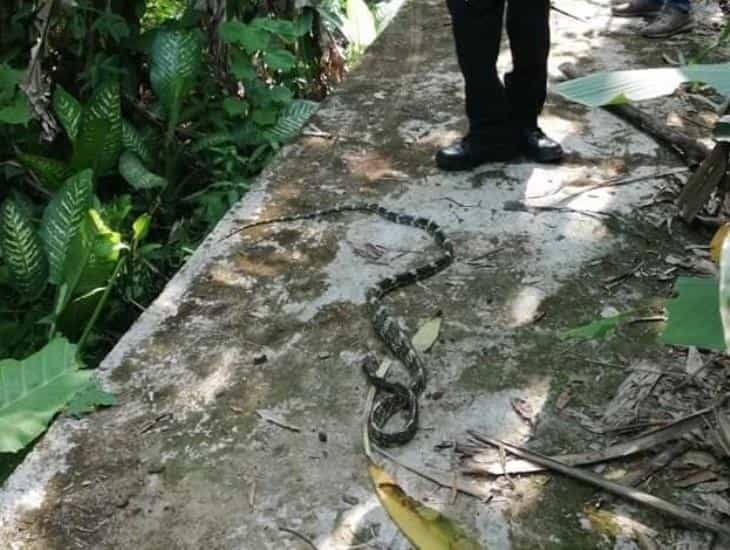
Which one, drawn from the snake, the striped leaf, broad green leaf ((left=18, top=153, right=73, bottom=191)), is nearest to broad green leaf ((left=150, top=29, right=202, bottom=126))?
broad green leaf ((left=18, top=153, right=73, bottom=191))

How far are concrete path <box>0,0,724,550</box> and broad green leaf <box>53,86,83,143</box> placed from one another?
1.16 meters

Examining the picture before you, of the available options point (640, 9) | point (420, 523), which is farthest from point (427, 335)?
point (640, 9)

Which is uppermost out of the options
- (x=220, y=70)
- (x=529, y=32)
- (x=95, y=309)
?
(x=529, y=32)

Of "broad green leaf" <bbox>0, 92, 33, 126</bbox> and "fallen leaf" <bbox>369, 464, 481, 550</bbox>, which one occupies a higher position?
"broad green leaf" <bbox>0, 92, 33, 126</bbox>

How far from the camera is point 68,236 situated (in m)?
4.39

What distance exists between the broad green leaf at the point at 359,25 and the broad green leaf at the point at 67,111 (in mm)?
2734

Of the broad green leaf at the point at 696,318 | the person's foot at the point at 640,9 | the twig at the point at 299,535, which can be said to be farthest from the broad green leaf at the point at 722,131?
the person's foot at the point at 640,9

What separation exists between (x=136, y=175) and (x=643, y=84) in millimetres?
3618

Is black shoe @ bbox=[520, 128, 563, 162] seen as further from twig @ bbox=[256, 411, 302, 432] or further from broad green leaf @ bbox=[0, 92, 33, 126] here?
broad green leaf @ bbox=[0, 92, 33, 126]

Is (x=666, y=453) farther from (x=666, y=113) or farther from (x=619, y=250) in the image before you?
(x=666, y=113)

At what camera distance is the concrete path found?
2752 millimetres

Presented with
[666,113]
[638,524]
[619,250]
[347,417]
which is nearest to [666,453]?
[638,524]

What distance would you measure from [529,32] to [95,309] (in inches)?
96.3

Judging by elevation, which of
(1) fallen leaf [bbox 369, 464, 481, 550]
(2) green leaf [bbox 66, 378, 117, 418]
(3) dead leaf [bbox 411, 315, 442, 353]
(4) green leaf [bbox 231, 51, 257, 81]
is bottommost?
(3) dead leaf [bbox 411, 315, 442, 353]
